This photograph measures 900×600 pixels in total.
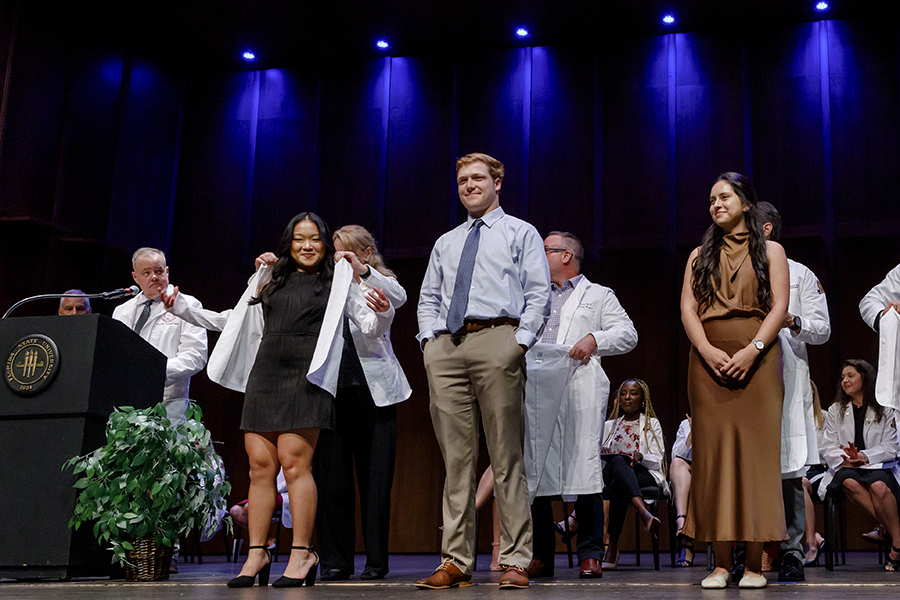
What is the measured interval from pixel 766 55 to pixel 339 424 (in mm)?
5729

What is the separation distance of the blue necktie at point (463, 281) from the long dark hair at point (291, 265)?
0.51 m

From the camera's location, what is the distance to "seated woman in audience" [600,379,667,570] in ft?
16.9

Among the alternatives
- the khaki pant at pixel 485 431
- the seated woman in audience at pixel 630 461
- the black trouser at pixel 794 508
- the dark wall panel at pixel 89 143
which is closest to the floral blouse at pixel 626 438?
the seated woman in audience at pixel 630 461

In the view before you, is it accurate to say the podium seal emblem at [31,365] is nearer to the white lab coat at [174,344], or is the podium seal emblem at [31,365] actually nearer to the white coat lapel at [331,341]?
the white lab coat at [174,344]

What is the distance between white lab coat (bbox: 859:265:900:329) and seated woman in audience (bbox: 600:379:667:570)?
1640 millimetres

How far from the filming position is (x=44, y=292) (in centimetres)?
707

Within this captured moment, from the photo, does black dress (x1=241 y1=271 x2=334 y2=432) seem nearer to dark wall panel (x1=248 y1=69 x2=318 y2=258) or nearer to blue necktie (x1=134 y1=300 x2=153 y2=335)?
blue necktie (x1=134 y1=300 x2=153 y2=335)

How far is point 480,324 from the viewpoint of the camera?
317 centimetres

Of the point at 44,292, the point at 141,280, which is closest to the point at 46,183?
the point at 44,292

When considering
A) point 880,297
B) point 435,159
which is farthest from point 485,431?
point 435,159

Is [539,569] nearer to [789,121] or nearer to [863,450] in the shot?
[863,450]

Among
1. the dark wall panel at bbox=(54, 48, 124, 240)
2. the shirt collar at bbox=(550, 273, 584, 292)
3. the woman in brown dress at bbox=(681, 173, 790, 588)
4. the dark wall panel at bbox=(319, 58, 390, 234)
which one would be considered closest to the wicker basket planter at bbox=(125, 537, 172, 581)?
the woman in brown dress at bbox=(681, 173, 790, 588)

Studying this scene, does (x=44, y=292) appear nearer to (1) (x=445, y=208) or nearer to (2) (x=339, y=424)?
(1) (x=445, y=208)

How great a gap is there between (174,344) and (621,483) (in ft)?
8.85
